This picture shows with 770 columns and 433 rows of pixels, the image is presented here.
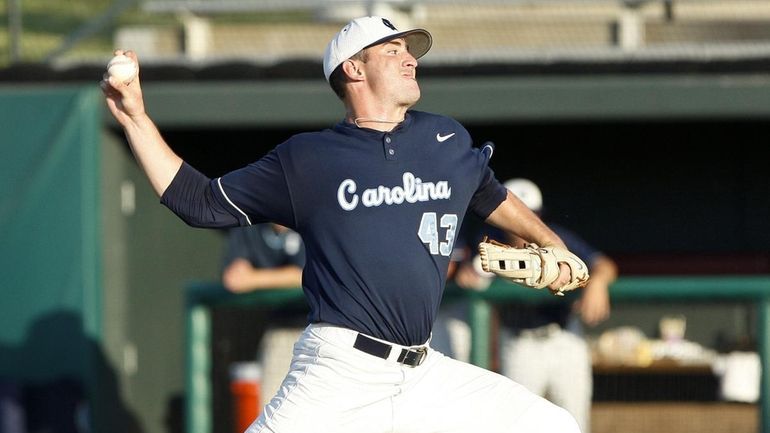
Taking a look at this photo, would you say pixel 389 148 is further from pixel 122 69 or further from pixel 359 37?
pixel 122 69

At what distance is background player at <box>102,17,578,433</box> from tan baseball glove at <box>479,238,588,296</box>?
5.6 inches

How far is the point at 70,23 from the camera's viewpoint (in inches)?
340

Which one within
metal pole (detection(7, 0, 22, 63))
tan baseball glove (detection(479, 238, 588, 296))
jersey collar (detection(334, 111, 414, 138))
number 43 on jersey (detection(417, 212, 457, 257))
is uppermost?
metal pole (detection(7, 0, 22, 63))

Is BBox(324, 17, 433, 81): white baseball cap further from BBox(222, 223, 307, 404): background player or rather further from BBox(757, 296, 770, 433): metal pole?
BBox(757, 296, 770, 433): metal pole

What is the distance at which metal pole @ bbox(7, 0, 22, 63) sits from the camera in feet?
27.1

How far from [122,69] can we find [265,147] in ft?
15.2

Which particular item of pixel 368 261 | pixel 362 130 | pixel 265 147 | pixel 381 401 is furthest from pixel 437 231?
pixel 265 147

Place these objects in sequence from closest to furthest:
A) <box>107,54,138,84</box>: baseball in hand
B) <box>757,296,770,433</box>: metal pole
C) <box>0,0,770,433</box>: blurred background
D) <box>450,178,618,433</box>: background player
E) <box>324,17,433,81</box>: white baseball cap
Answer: <box>107,54,138,84</box>: baseball in hand
<box>324,17,433,81</box>: white baseball cap
<box>757,296,770,433</box>: metal pole
<box>450,178,618,433</box>: background player
<box>0,0,770,433</box>: blurred background

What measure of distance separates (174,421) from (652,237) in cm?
311

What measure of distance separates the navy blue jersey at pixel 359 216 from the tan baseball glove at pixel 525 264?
0.16m

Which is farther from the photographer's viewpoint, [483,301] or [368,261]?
[483,301]

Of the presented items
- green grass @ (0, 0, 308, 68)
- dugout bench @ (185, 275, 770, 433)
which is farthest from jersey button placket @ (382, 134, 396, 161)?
green grass @ (0, 0, 308, 68)

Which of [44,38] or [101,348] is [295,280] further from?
[44,38]

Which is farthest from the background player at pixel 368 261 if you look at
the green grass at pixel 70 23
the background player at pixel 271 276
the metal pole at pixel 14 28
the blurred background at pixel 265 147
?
the metal pole at pixel 14 28
